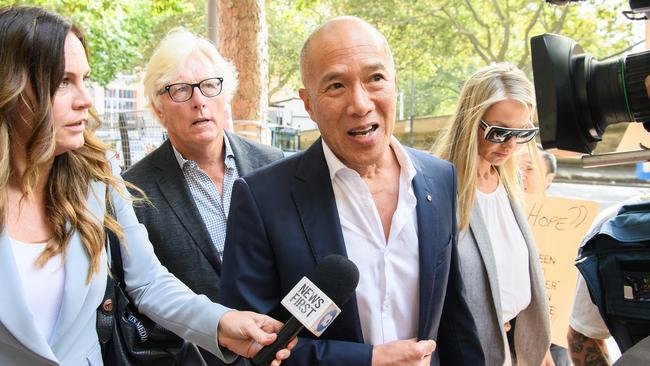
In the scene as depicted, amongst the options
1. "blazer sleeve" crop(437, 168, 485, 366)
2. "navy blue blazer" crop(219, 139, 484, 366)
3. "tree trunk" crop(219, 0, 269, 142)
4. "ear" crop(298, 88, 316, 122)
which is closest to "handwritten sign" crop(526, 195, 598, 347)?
"blazer sleeve" crop(437, 168, 485, 366)

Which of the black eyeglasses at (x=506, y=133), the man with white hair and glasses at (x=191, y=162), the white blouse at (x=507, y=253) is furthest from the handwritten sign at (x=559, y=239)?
the man with white hair and glasses at (x=191, y=162)

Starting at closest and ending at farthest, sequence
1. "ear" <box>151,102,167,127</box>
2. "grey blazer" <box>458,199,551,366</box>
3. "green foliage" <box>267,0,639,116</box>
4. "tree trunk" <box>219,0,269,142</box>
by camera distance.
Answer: "grey blazer" <box>458,199,551,366</box> → "ear" <box>151,102,167,127</box> → "tree trunk" <box>219,0,269,142</box> → "green foliage" <box>267,0,639,116</box>

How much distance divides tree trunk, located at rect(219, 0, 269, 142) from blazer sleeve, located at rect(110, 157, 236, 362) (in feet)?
11.9

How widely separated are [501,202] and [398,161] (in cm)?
81

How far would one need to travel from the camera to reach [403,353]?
178cm

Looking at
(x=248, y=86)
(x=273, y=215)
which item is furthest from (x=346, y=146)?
(x=248, y=86)

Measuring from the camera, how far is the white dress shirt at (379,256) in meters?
1.93

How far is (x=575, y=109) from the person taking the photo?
1378mm

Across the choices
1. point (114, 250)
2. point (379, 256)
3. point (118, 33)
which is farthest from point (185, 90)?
point (118, 33)

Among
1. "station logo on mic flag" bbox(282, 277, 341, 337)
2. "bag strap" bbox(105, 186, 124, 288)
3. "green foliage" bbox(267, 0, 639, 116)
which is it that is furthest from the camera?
"green foliage" bbox(267, 0, 639, 116)

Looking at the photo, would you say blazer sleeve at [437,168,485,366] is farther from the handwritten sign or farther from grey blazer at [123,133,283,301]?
the handwritten sign

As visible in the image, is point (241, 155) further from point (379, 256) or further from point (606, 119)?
point (606, 119)

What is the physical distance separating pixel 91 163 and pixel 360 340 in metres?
1.02

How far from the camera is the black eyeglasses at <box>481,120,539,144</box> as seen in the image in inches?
104
